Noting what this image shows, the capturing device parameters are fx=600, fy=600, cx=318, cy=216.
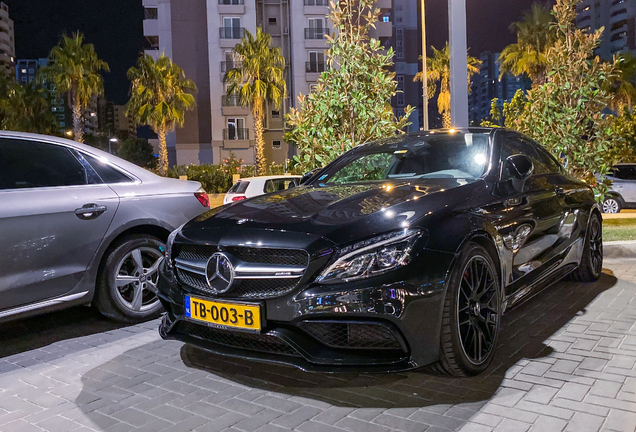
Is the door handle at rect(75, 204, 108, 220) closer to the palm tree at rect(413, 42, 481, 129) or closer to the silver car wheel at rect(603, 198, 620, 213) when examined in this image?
the silver car wheel at rect(603, 198, 620, 213)

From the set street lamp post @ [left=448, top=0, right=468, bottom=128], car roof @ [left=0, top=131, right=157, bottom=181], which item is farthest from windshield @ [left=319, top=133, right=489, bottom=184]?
street lamp post @ [left=448, top=0, right=468, bottom=128]

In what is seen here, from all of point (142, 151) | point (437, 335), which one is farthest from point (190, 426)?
point (142, 151)

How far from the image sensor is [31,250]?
4.23 meters

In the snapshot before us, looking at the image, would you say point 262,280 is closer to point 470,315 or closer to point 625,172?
point 470,315

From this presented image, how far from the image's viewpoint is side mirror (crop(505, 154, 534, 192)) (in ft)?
14.0

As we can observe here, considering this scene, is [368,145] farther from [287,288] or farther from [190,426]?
[190,426]

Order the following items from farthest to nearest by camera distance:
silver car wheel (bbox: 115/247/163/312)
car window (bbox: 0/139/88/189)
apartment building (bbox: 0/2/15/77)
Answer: apartment building (bbox: 0/2/15/77), silver car wheel (bbox: 115/247/163/312), car window (bbox: 0/139/88/189)

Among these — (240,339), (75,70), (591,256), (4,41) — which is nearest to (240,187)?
(591,256)

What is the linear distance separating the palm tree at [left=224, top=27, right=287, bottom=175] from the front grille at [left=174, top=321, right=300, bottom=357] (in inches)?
1346

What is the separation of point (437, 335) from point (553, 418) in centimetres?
68

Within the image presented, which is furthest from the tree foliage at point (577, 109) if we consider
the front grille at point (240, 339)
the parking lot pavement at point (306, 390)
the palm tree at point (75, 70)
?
the palm tree at point (75, 70)

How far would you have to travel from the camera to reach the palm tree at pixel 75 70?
37.0 meters

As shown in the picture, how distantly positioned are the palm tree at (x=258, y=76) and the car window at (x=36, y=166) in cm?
3271

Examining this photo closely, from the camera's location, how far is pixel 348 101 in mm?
7359
